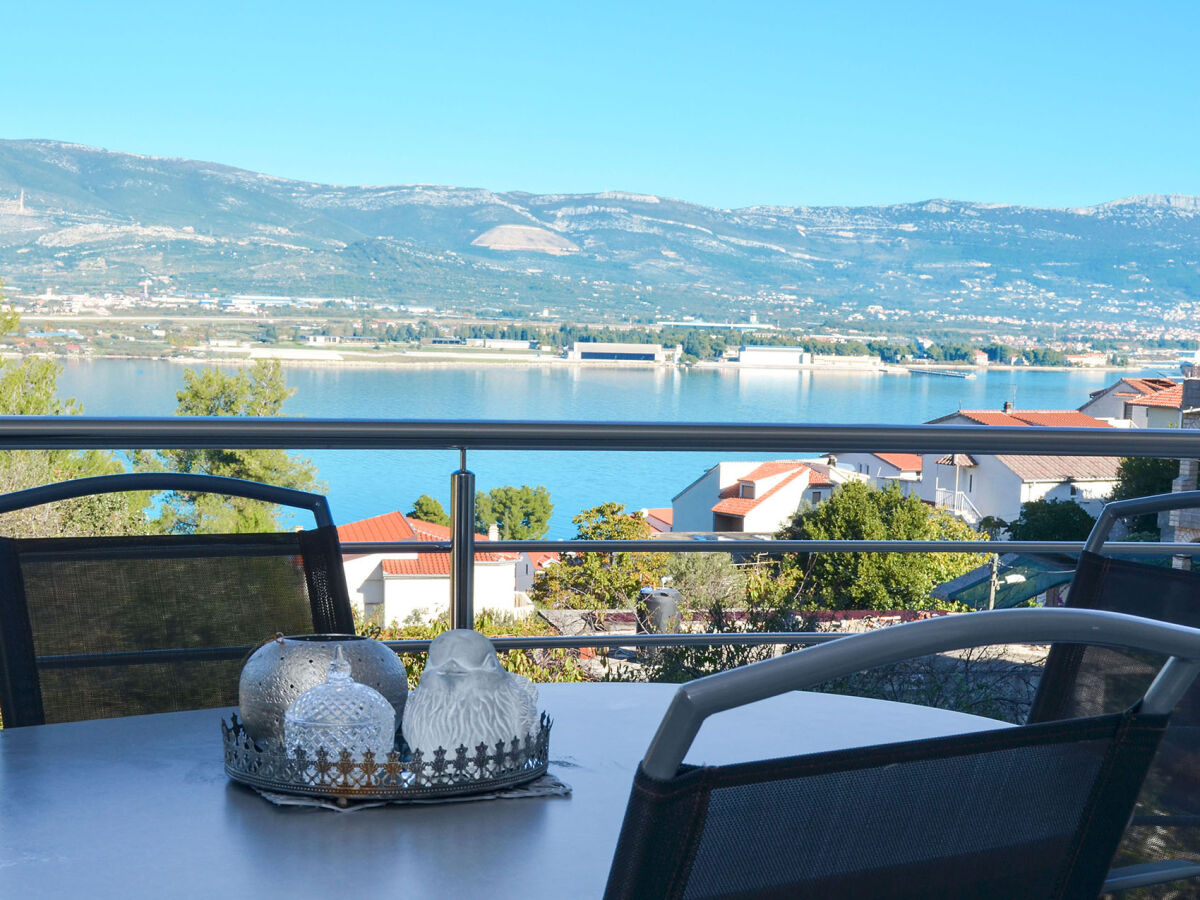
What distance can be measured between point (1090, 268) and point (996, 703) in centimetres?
6443

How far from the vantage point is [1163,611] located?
138 cm

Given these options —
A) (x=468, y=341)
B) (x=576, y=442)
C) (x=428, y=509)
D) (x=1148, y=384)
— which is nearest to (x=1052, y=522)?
(x=1148, y=384)

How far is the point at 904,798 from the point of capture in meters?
0.59

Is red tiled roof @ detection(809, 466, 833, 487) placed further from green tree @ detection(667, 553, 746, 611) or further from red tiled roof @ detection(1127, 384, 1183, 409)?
green tree @ detection(667, 553, 746, 611)

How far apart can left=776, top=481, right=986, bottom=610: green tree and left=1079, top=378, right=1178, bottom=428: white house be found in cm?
1476

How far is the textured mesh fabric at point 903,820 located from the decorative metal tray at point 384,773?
20.4 inches

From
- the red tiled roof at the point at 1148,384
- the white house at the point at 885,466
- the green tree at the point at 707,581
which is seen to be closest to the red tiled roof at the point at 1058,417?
the red tiled roof at the point at 1148,384

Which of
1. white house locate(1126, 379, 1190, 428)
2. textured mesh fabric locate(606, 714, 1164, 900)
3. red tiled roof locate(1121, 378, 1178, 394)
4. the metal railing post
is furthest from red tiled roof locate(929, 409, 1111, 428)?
textured mesh fabric locate(606, 714, 1164, 900)

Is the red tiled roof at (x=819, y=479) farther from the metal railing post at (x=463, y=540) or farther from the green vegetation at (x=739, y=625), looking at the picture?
the metal railing post at (x=463, y=540)

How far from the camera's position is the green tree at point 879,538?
460 inches

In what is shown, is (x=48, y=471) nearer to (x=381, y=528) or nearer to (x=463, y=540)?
(x=381, y=528)

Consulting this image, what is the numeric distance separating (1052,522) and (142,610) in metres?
23.2

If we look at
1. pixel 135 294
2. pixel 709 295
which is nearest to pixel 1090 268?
pixel 709 295

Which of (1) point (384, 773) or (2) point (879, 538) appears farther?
(2) point (879, 538)
